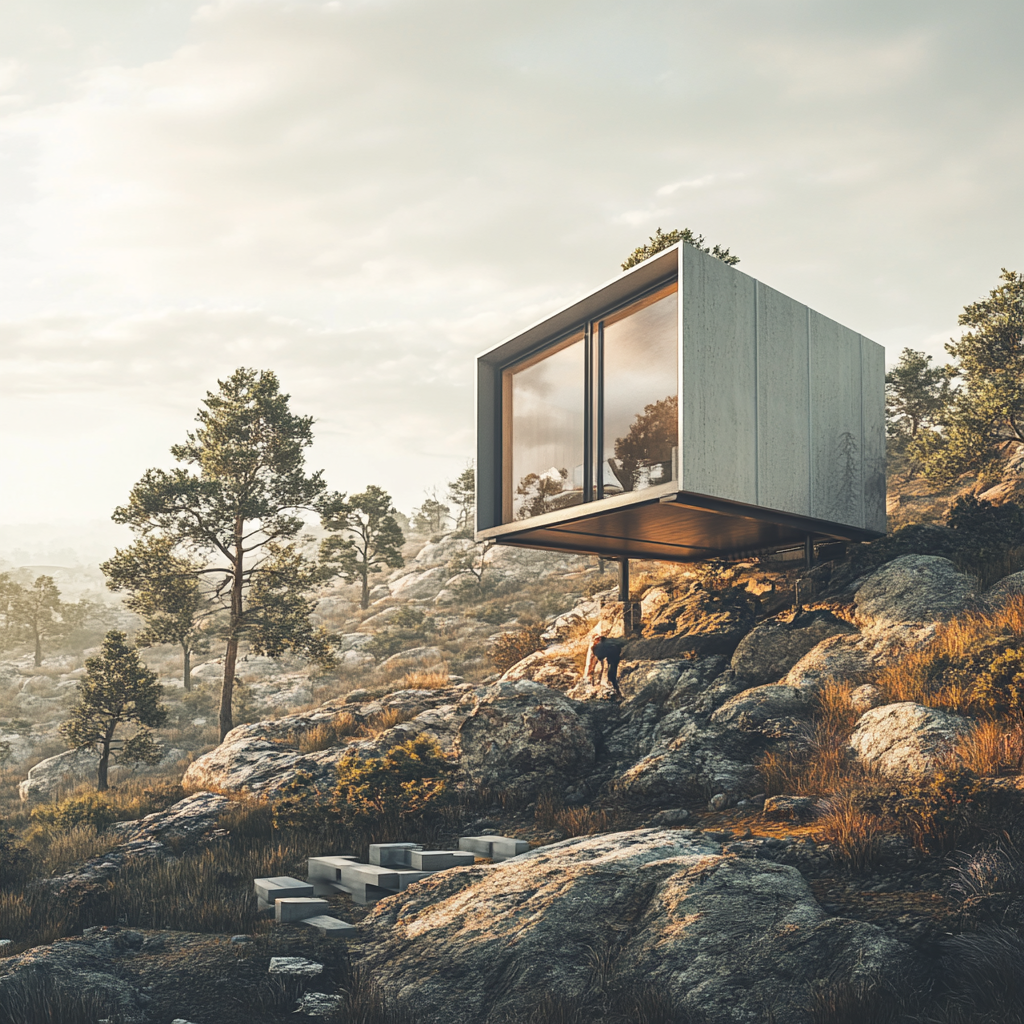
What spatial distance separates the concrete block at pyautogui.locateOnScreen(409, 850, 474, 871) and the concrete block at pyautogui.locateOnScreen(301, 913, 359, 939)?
1416 mm

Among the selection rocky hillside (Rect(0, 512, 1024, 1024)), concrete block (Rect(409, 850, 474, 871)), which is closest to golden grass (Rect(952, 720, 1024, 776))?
rocky hillside (Rect(0, 512, 1024, 1024))

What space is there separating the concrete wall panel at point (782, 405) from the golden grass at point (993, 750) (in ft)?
17.3

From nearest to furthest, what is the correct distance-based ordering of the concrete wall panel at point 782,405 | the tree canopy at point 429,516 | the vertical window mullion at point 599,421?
the concrete wall panel at point 782,405
the vertical window mullion at point 599,421
the tree canopy at point 429,516

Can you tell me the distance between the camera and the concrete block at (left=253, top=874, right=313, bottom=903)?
794 centimetres

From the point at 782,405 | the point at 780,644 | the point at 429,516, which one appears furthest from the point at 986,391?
the point at 429,516

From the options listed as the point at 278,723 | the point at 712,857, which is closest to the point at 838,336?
the point at 712,857

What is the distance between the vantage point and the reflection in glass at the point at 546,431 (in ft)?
44.7

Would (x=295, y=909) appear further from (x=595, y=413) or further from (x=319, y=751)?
(x=595, y=413)

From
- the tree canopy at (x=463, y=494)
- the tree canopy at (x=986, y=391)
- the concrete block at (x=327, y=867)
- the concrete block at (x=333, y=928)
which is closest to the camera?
the concrete block at (x=333, y=928)

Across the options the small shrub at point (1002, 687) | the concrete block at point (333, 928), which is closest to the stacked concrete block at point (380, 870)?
the concrete block at point (333, 928)

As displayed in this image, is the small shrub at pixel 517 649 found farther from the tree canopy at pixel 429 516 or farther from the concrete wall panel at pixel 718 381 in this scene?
the tree canopy at pixel 429 516

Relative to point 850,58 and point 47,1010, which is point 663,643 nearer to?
point 850,58

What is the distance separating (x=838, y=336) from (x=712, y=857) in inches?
450

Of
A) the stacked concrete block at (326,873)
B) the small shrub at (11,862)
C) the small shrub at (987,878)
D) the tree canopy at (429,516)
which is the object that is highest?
the tree canopy at (429,516)
